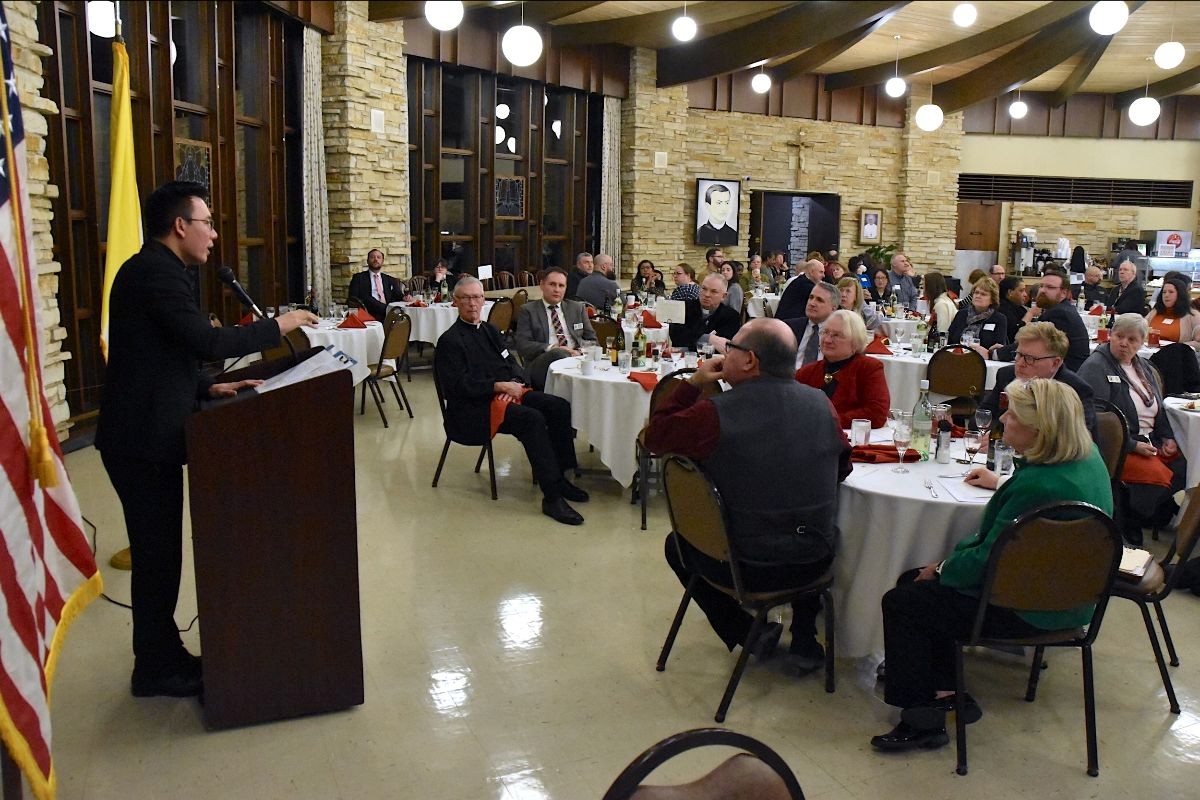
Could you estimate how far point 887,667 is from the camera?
10.2ft

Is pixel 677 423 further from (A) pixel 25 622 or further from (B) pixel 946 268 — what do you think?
(B) pixel 946 268

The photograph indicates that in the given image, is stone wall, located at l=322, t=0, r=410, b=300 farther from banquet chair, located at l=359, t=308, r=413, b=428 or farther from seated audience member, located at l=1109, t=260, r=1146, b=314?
seated audience member, located at l=1109, t=260, r=1146, b=314

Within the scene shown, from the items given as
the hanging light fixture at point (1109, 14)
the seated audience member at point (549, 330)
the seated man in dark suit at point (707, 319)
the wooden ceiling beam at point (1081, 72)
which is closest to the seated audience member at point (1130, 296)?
the hanging light fixture at point (1109, 14)

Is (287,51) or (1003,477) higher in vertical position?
(287,51)

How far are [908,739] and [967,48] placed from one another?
12042 millimetres

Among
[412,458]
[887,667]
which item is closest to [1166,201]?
[412,458]

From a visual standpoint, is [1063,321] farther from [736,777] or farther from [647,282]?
[647,282]

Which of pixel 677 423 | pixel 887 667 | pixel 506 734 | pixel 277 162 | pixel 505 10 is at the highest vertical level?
pixel 505 10

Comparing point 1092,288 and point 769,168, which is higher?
point 769,168

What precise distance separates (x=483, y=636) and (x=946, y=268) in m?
15.3

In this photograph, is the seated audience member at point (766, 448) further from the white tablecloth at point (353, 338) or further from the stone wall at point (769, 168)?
the stone wall at point (769, 168)

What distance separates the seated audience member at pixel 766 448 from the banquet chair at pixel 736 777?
60.5 inches

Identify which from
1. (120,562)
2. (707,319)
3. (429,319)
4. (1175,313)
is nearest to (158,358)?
(120,562)

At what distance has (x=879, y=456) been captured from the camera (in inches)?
149
